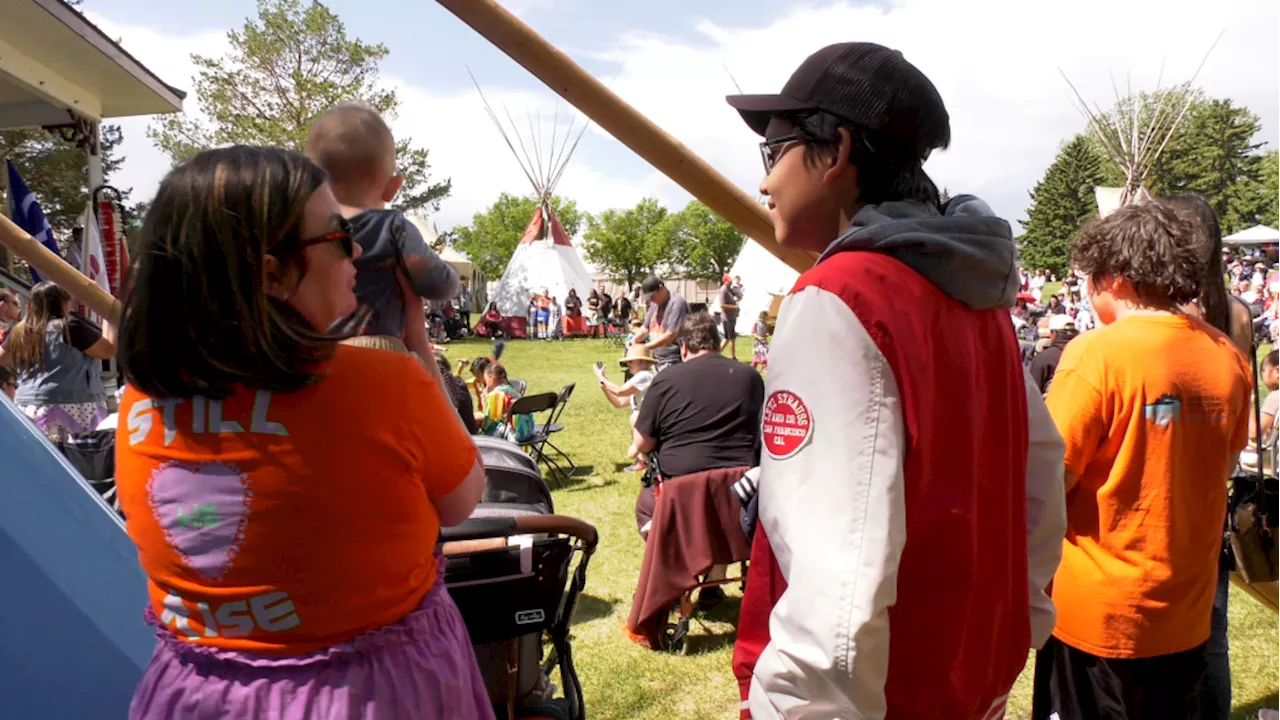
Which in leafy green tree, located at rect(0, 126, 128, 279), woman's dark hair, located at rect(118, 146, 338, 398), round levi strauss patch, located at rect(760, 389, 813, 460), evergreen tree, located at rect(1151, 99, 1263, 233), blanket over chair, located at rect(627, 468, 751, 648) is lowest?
blanket over chair, located at rect(627, 468, 751, 648)

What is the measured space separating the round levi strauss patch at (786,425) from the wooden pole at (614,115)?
505 mm

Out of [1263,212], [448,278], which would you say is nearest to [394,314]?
[448,278]

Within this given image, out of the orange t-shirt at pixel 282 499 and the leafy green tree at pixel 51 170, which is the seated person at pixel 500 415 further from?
the leafy green tree at pixel 51 170

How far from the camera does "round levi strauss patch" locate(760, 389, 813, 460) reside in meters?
1.21

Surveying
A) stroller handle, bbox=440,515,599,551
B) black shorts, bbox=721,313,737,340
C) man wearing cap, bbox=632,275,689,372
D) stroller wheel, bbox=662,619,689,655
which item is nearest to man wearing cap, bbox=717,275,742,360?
black shorts, bbox=721,313,737,340

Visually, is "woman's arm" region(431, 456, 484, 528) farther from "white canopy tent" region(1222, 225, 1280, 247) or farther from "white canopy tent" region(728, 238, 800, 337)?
"white canopy tent" region(1222, 225, 1280, 247)

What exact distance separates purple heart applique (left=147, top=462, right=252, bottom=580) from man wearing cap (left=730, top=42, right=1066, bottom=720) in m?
0.83

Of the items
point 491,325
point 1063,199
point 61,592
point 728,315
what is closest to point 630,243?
point 1063,199

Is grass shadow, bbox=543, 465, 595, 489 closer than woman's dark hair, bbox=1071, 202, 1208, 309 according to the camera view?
No

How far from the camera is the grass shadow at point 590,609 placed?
5.47 m

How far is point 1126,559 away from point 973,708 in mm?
1294

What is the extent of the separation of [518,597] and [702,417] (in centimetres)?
270

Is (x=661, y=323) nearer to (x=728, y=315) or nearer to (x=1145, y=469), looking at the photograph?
(x=728, y=315)

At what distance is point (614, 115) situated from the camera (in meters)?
1.46
